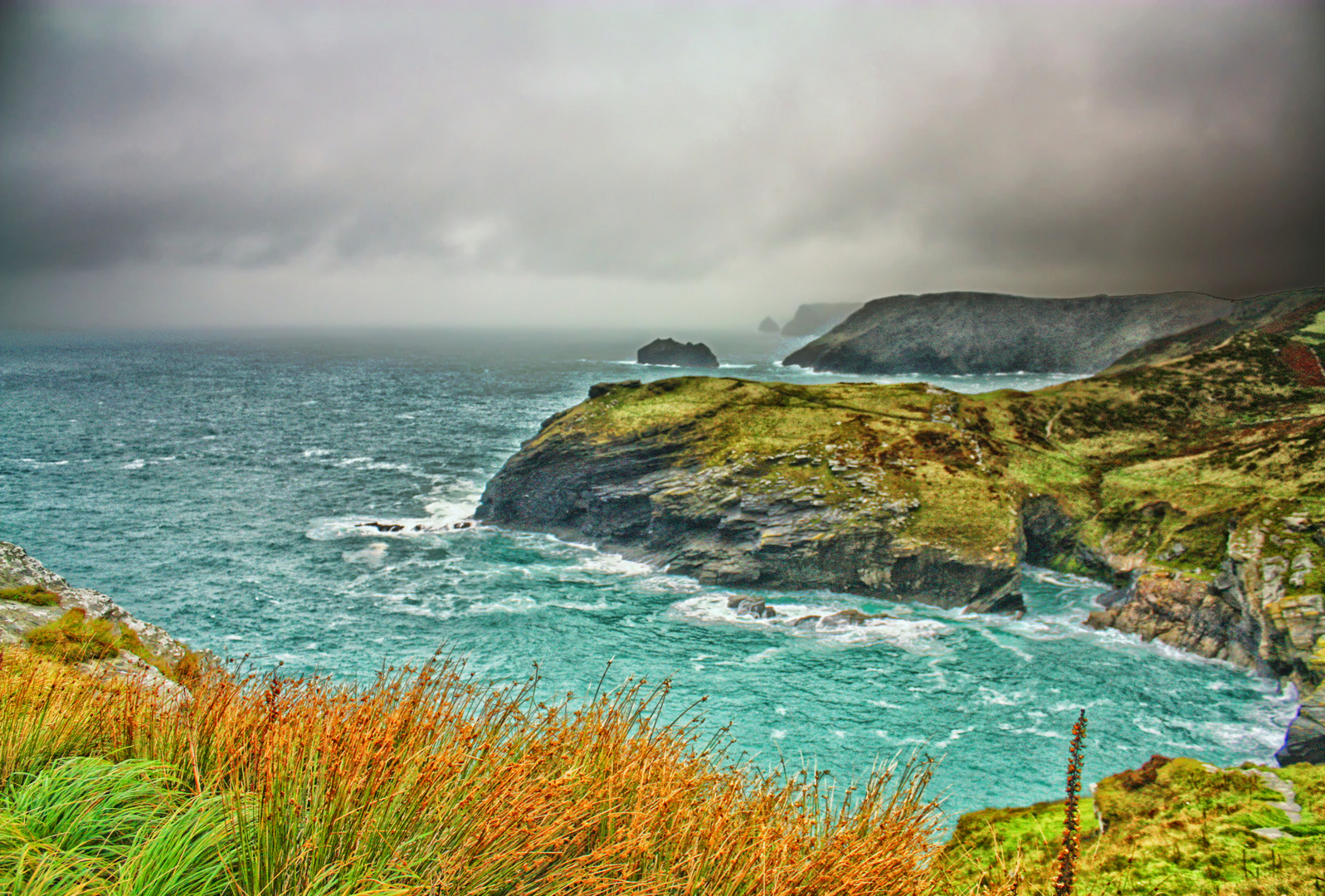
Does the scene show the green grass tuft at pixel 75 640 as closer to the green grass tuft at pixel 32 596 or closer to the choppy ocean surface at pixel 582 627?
the green grass tuft at pixel 32 596

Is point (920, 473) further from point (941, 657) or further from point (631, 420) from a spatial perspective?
point (631, 420)

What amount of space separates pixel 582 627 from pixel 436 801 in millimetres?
41345

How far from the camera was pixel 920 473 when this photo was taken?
5969cm

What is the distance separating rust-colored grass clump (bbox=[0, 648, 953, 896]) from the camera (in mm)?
5270

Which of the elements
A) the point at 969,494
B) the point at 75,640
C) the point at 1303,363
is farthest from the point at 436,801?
the point at 1303,363

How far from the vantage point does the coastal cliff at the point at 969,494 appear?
1715 inches

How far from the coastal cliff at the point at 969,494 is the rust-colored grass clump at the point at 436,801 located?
4293 cm

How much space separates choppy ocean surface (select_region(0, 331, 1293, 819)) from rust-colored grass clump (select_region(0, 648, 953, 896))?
6349 mm

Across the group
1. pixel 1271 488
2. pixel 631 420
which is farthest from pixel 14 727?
pixel 1271 488

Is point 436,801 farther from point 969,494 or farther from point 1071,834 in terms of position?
point 969,494

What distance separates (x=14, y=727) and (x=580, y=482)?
196 ft

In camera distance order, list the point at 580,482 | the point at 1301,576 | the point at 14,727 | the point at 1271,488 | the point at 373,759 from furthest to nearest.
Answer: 1. the point at 580,482
2. the point at 1271,488
3. the point at 1301,576
4. the point at 14,727
5. the point at 373,759

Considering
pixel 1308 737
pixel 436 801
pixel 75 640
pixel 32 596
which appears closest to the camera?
pixel 436 801

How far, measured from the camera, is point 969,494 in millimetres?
56906
